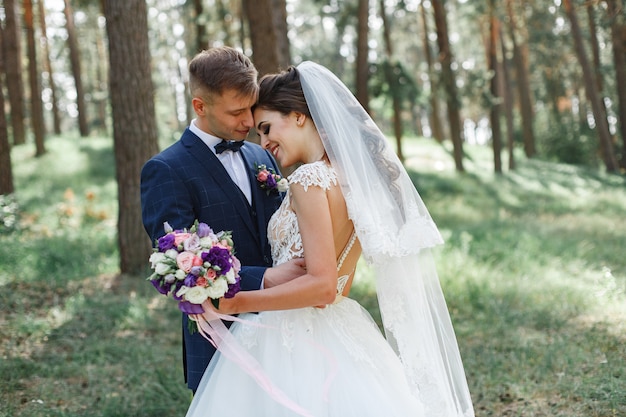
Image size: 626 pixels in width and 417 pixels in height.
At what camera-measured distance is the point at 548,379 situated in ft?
17.7

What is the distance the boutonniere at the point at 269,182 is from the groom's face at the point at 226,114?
0.82 feet

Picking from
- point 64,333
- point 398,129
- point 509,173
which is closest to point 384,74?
point 398,129

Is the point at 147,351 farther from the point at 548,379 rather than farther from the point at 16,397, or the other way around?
the point at 548,379

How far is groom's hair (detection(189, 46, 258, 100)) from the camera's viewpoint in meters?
2.99

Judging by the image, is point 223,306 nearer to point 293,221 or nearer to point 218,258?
point 218,258

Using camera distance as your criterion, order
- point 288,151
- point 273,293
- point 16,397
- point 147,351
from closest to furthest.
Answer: point 273,293
point 288,151
point 16,397
point 147,351

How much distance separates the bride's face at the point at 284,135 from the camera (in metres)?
2.99

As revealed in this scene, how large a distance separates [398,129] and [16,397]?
18.7 metres

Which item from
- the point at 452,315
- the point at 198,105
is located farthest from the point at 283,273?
the point at 452,315

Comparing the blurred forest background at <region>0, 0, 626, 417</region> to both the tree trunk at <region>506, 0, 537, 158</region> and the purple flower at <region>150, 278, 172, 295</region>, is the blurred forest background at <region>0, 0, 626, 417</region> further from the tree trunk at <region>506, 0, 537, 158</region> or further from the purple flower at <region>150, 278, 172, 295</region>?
the tree trunk at <region>506, 0, 537, 158</region>

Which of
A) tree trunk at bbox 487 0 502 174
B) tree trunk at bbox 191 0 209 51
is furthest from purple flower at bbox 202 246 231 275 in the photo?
tree trunk at bbox 487 0 502 174

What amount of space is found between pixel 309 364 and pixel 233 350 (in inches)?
13.5

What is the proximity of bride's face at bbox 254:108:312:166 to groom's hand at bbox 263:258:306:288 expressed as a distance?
0.47 metres

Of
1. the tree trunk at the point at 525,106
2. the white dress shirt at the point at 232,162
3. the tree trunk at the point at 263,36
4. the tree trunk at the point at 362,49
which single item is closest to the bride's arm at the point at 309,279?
the white dress shirt at the point at 232,162
